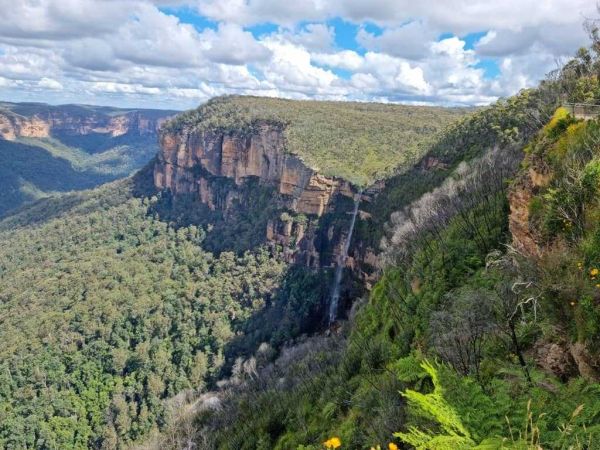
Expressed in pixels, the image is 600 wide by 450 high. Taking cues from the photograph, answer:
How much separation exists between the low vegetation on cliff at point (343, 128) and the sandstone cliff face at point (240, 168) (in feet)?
7.38

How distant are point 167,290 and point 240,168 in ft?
114

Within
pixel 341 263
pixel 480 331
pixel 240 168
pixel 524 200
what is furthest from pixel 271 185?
pixel 480 331

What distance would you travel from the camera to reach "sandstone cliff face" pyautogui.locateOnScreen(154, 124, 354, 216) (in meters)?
87.1

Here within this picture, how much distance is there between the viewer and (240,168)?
364 feet

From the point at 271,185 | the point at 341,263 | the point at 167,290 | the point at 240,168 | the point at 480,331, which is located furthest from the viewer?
the point at 240,168

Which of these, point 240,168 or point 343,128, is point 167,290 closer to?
point 240,168

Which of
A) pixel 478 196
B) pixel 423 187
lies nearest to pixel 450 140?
pixel 423 187

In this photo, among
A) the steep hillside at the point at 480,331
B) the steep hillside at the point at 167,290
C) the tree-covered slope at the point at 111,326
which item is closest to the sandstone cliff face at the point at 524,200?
the steep hillside at the point at 480,331

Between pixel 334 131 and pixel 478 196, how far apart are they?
234 feet

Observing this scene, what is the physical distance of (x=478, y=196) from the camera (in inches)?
1342

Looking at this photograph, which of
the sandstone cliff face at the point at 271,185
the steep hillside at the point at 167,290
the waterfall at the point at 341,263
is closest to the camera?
the steep hillside at the point at 167,290

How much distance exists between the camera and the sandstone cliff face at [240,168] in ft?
286

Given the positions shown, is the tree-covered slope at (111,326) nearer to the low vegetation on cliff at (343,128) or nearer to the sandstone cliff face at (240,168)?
the sandstone cliff face at (240,168)

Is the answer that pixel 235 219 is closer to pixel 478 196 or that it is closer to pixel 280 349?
pixel 280 349
